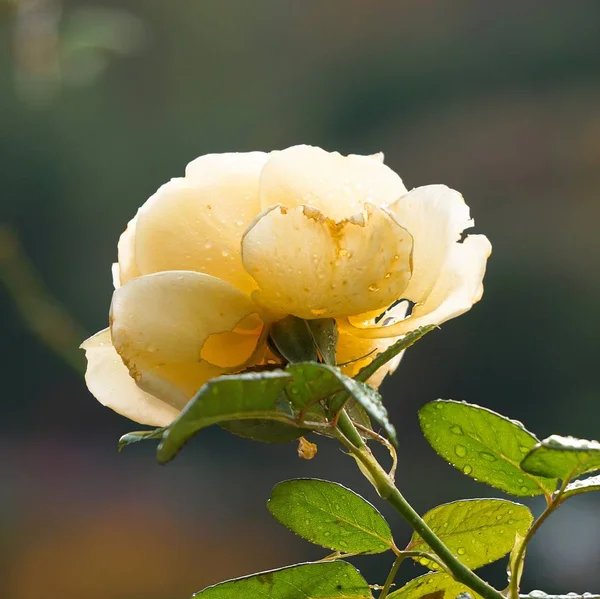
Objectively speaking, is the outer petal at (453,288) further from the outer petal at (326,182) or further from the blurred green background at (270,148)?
the blurred green background at (270,148)

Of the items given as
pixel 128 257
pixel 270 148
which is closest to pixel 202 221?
pixel 128 257

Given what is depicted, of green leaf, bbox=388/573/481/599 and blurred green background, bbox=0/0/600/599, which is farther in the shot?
blurred green background, bbox=0/0/600/599

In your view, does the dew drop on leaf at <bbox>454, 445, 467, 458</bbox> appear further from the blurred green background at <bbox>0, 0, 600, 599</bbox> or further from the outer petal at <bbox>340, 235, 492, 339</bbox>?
the blurred green background at <bbox>0, 0, 600, 599</bbox>

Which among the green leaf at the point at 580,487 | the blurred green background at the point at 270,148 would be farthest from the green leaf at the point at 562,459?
the blurred green background at the point at 270,148

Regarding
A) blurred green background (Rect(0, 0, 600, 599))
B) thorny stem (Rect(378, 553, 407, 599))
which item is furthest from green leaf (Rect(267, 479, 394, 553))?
Result: blurred green background (Rect(0, 0, 600, 599))

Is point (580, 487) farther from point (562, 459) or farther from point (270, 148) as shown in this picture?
point (270, 148)

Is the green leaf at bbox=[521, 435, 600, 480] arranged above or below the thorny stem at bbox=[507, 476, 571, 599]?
above

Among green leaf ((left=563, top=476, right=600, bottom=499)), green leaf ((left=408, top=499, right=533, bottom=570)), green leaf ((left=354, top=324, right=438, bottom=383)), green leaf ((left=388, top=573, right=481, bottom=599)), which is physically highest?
green leaf ((left=354, top=324, right=438, bottom=383))
